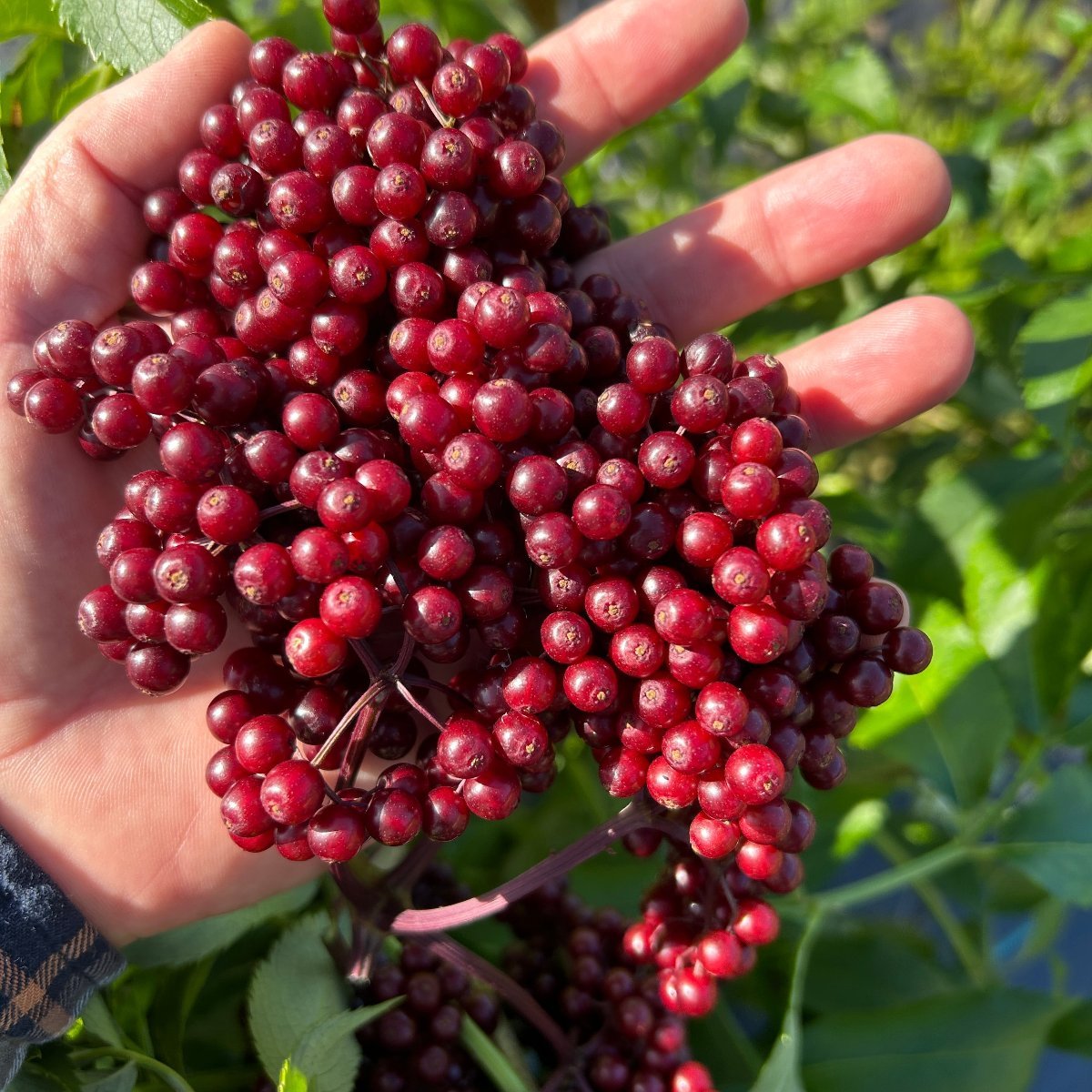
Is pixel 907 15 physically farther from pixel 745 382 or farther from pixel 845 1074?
pixel 845 1074

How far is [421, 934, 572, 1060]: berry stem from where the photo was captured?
1157 millimetres

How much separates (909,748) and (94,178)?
150 centimetres

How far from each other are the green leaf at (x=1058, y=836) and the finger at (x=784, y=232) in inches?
37.9

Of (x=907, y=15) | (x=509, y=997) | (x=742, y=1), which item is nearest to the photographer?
(x=509, y=997)

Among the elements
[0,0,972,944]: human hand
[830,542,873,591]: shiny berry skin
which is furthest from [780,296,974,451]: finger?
[830,542,873,591]: shiny berry skin

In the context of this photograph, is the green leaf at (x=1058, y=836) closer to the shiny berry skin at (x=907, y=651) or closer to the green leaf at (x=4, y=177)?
the shiny berry skin at (x=907, y=651)

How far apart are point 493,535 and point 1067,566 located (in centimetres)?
103

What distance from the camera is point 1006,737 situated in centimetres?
149

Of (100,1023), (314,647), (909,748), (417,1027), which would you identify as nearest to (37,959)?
(100,1023)

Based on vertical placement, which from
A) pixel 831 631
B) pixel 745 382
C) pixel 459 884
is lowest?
pixel 459 884

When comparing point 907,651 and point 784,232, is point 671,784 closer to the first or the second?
point 907,651

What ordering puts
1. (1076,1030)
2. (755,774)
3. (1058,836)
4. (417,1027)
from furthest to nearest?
(1076,1030)
(1058,836)
(417,1027)
(755,774)

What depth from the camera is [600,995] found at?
1364 mm

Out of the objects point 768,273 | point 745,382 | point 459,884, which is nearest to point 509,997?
point 459,884
